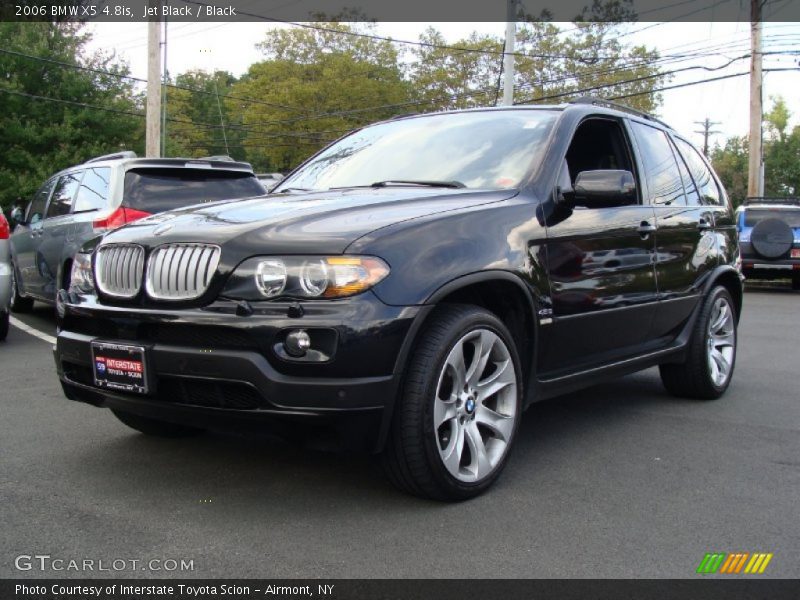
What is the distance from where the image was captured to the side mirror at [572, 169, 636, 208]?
13.4 ft

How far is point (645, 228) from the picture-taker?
4.77 m

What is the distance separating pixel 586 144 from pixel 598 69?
138ft

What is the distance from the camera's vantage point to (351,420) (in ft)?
10.1

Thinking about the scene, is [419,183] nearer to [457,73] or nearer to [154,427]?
[154,427]

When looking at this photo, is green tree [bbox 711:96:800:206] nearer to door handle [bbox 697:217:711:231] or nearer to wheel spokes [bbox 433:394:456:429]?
door handle [bbox 697:217:711:231]

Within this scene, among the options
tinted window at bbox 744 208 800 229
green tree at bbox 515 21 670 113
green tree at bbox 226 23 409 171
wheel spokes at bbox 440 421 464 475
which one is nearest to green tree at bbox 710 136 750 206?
green tree at bbox 515 21 670 113

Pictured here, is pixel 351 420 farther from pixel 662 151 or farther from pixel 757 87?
pixel 757 87

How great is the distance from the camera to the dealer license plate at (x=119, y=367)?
10.8 feet

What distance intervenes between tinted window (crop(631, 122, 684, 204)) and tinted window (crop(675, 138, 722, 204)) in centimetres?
30

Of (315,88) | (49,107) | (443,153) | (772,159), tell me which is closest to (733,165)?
(772,159)

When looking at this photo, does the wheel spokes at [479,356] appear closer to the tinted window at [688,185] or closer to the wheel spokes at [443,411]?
the wheel spokes at [443,411]

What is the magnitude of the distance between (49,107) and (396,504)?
2557 centimetres

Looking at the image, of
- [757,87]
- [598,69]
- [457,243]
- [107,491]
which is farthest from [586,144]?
[598,69]
